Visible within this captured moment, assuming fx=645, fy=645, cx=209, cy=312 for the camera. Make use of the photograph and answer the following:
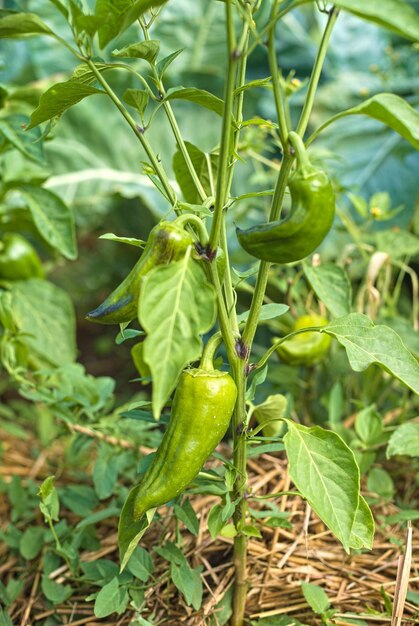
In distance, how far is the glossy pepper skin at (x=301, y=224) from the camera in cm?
50

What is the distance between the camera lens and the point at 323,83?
1.93 meters

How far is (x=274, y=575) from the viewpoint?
0.79 meters

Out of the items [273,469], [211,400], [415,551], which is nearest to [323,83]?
[273,469]

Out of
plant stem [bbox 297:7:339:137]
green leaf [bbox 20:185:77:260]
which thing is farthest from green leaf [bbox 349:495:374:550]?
green leaf [bbox 20:185:77:260]

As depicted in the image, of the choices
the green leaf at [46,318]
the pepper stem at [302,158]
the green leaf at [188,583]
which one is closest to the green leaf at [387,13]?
the pepper stem at [302,158]

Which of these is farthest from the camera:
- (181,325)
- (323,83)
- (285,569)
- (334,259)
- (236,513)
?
(323,83)

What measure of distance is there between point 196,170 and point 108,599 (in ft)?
1.59

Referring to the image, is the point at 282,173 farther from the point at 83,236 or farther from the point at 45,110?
the point at 83,236

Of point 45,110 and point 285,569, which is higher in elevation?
point 45,110

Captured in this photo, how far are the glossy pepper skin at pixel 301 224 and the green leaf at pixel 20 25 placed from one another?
0.23 m

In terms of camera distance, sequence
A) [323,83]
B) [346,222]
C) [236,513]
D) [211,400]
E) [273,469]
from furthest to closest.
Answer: [323,83] → [346,222] → [273,469] → [236,513] → [211,400]

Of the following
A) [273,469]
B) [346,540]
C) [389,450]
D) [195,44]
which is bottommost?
[273,469]

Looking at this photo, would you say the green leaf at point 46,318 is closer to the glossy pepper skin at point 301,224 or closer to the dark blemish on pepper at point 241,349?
the dark blemish on pepper at point 241,349

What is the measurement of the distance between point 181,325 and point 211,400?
0.13m
